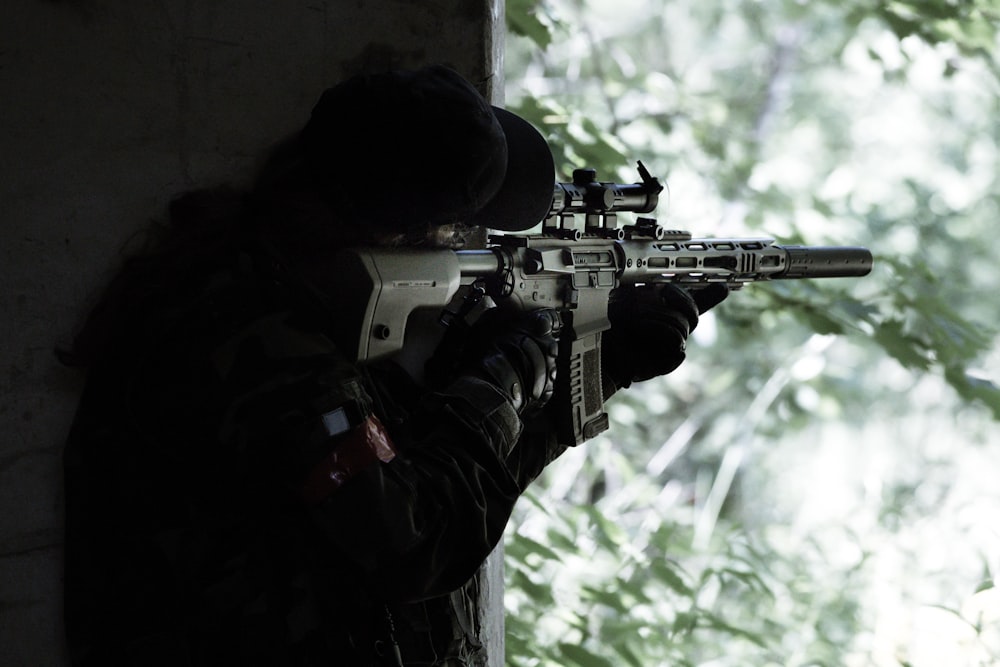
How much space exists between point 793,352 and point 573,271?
3634 millimetres

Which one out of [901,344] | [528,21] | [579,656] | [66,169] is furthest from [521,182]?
[901,344]

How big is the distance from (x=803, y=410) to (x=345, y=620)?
452 cm

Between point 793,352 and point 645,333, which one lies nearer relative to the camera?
point 645,333

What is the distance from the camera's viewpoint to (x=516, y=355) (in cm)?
165

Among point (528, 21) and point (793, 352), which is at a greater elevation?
point (528, 21)

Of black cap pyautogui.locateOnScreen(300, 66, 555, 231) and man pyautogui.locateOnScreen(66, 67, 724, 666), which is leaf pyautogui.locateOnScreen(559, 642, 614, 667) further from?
black cap pyautogui.locateOnScreen(300, 66, 555, 231)

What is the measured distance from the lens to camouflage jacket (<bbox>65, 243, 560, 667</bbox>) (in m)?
1.24

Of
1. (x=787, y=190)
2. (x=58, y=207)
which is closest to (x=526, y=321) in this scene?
(x=58, y=207)

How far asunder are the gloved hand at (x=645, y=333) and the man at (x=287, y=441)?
2.45 ft

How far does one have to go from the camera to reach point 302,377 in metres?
1.26

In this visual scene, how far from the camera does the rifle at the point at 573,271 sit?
4.84 feet

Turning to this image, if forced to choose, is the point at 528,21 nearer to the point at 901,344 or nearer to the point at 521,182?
the point at 521,182

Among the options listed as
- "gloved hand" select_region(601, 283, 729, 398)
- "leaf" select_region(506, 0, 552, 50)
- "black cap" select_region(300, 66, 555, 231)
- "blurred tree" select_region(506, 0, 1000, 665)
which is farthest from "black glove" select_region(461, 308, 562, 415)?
"blurred tree" select_region(506, 0, 1000, 665)

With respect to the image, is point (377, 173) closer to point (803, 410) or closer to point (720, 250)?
point (720, 250)
